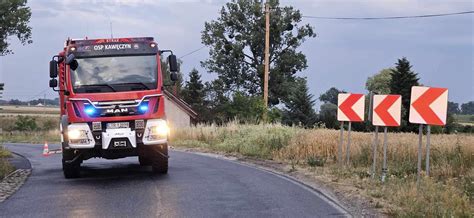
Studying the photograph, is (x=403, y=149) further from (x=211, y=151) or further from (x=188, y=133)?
(x=188, y=133)

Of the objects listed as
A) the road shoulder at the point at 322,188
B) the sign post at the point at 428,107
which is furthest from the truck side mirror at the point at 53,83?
the sign post at the point at 428,107

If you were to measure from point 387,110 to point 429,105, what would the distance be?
1966mm

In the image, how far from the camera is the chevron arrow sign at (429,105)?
1110 cm

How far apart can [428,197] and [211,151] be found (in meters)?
16.2

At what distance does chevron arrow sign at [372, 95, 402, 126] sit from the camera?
1305cm

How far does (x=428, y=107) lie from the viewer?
11.2 m

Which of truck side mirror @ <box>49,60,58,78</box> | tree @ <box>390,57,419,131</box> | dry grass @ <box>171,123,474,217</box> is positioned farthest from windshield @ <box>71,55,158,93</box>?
tree @ <box>390,57,419,131</box>

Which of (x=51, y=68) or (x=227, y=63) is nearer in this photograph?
(x=51, y=68)

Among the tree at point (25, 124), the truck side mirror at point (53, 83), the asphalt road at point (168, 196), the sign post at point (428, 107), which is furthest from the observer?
the tree at point (25, 124)

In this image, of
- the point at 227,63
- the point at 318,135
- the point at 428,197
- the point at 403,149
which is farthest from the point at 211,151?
the point at 227,63

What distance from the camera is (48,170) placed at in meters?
17.0

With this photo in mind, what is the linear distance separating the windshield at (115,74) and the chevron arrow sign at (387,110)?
5.24 meters

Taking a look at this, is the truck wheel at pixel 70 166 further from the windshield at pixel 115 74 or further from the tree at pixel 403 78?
the tree at pixel 403 78

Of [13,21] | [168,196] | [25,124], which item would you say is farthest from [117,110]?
[25,124]
